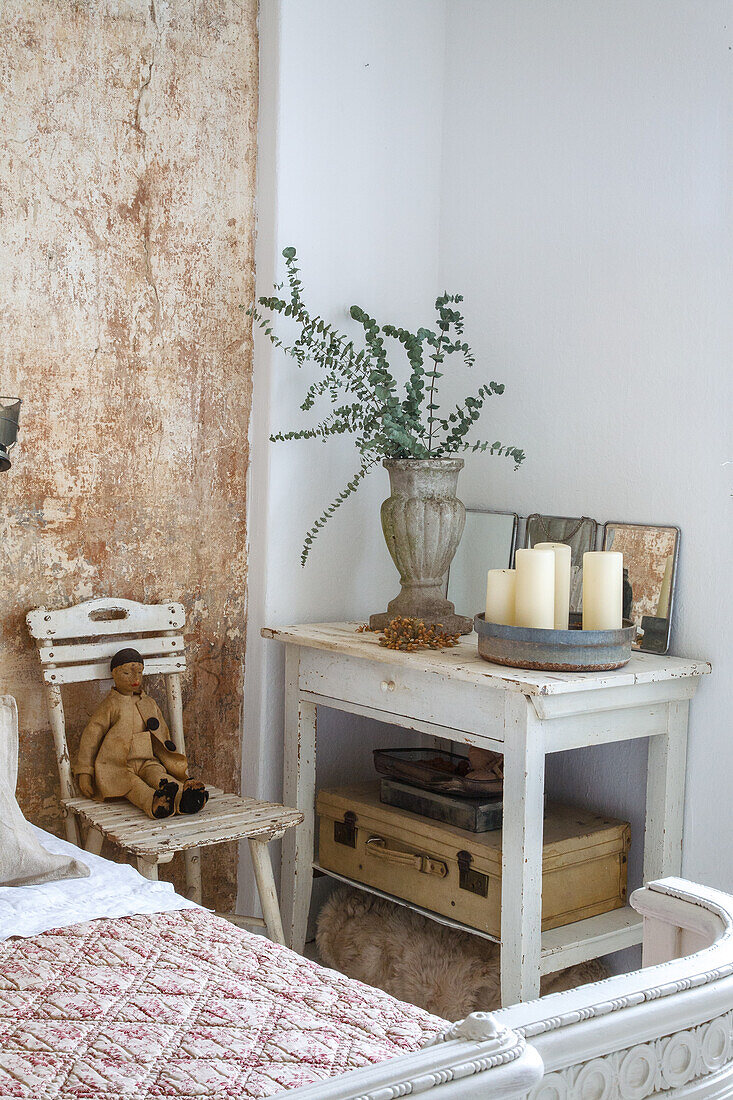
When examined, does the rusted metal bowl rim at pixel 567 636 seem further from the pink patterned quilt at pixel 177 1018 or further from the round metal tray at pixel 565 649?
the pink patterned quilt at pixel 177 1018

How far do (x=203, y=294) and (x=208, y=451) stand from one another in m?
0.41

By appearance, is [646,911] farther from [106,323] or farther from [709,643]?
[106,323]

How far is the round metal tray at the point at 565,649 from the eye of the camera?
2211mm

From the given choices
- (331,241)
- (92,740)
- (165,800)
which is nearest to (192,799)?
(165,800)

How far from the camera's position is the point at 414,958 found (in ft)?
8.38

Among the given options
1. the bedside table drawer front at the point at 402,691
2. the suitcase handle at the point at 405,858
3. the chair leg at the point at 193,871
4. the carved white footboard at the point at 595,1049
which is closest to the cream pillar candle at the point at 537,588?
the bedside table drawer front at the point at 402,691

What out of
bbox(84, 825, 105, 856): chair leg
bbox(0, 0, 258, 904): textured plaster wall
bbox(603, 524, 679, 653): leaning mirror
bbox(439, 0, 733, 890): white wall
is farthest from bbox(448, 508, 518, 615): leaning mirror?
bbox(84, 825, 105, 856): chair leg

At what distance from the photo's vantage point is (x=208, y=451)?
283 cm

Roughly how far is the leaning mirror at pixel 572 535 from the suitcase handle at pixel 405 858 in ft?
2.29

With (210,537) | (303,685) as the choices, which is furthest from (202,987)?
(210,537)

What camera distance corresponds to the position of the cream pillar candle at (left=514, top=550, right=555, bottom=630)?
227 cm

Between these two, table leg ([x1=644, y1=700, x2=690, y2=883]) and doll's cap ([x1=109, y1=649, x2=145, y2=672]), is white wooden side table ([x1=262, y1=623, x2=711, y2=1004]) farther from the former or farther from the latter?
doll's cap ([x1=109, y1=649, x2=145, y2=672])

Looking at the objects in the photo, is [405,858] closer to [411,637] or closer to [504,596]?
[411,637]

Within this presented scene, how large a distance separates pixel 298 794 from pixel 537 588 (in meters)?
0.91
